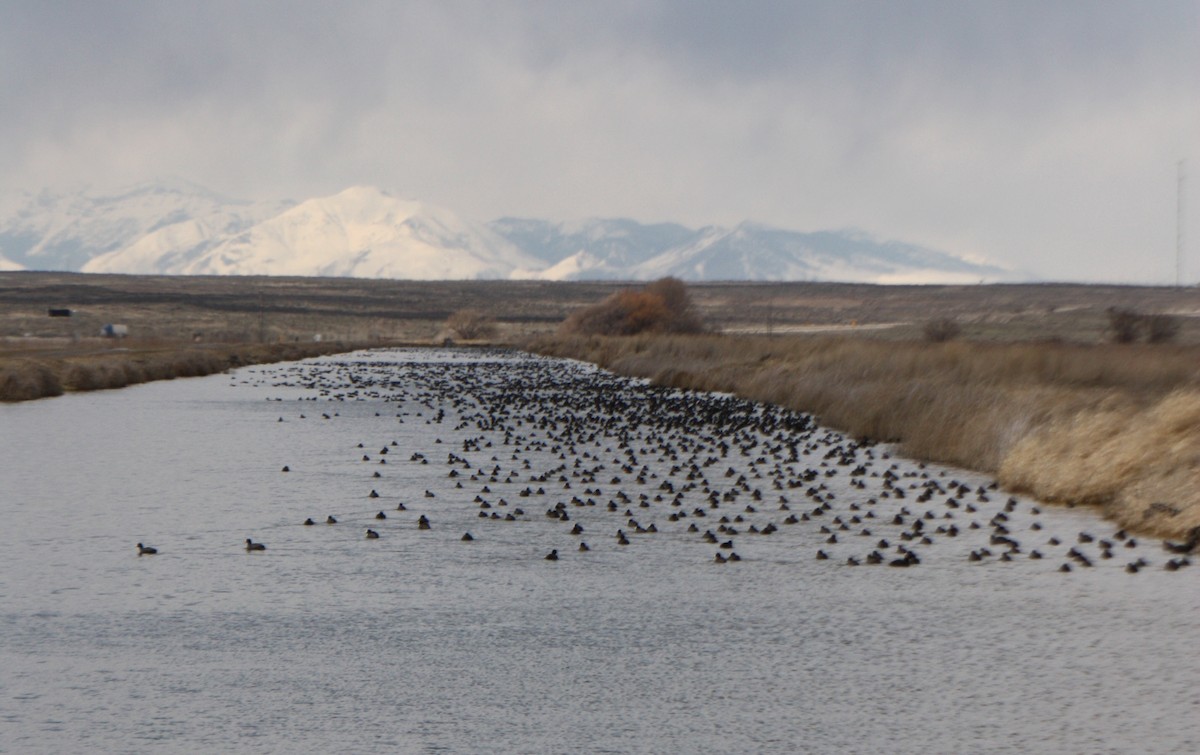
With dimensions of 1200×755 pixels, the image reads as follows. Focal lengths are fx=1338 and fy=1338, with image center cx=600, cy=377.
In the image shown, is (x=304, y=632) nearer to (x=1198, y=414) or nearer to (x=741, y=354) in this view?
(x=1198, y=414)

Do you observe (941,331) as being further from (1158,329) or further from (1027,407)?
(1027,407)

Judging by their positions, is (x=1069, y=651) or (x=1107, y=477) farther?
(x=1107, y=477)

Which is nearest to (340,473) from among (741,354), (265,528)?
(265,528)

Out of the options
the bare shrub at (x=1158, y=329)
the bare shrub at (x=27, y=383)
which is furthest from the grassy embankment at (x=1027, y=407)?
the bare shrub at (x=27, y=383)

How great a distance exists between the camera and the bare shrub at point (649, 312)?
8725 cm

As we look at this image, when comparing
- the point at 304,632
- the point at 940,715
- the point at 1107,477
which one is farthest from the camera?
the point at 1107,477

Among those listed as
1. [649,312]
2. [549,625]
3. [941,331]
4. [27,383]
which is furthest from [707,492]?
[649,312]

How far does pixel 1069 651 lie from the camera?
32.6ft

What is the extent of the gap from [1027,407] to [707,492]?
6.98 m

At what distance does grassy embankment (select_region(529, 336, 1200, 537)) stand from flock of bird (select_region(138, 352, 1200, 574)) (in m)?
0.68

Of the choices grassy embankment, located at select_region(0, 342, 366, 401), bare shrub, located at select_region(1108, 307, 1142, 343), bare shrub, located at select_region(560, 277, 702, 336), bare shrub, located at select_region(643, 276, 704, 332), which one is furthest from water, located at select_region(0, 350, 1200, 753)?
bare shrub, located at select_region(560, 277, 702, 336)

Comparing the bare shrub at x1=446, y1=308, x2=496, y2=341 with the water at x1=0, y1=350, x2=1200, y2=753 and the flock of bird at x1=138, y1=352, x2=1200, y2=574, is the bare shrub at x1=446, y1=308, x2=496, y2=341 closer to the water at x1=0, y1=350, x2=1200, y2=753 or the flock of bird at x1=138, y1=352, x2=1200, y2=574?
the flock of bird at x1=138, y1=352, x2=1200, y2=574

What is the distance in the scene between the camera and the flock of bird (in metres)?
14.4

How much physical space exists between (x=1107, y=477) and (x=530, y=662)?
10579 millimetres
